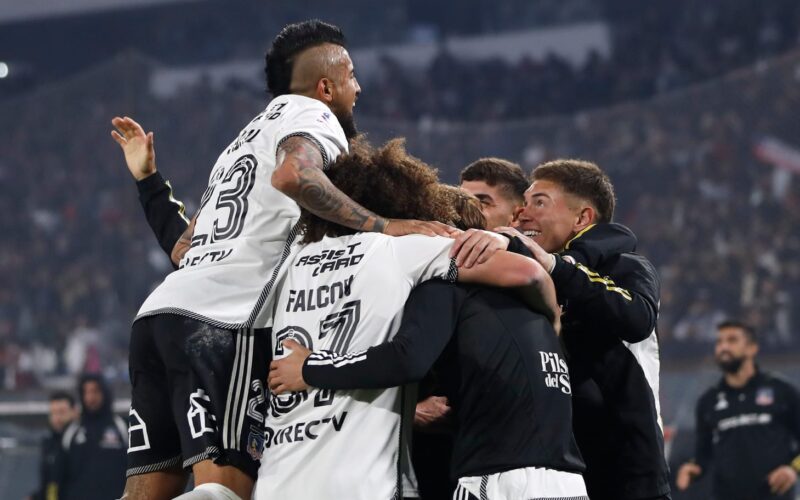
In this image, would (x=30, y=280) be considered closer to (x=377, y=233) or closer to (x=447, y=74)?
(x=447, y=74)

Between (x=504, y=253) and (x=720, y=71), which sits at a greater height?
(x=720, y=71)

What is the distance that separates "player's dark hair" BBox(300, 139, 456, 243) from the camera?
3295 mm

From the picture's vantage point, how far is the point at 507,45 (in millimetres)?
20688

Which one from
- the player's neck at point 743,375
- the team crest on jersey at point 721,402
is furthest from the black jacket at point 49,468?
the player's neck at point 743,375

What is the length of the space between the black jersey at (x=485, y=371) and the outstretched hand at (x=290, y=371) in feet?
0.18

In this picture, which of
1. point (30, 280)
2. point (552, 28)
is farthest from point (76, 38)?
point (552, 28)

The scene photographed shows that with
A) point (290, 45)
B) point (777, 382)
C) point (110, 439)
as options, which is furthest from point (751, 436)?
point (290, 45)

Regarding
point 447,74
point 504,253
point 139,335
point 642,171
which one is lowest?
point 139,335

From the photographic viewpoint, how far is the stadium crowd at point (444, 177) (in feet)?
A: 43.0

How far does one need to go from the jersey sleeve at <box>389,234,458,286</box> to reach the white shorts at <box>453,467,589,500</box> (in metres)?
0.58

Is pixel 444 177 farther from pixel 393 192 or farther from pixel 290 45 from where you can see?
pixel 393 192

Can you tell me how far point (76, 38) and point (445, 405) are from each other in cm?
2243

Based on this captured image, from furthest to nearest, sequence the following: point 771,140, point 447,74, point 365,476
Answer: point 447,74 → point 771,140 → point 365,476

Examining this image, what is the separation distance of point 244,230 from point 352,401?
0.83m
